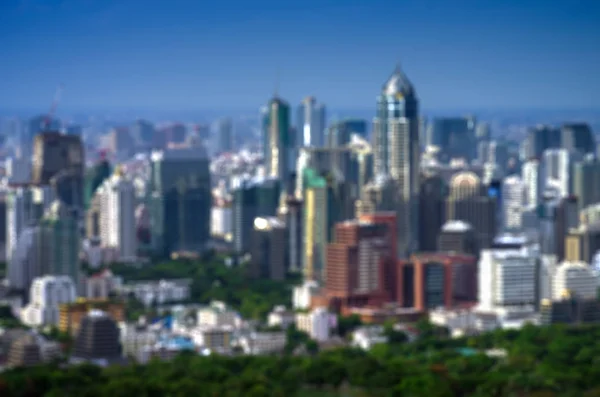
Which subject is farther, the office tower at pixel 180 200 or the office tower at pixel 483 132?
the office tower at pixel 180 200

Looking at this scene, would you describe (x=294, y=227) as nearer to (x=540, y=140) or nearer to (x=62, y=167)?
(x=62, y=167)

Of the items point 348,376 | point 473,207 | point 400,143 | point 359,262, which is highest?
point 400,143

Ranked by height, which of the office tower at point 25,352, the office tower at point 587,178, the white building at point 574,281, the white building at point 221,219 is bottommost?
the office tower at point 25,352

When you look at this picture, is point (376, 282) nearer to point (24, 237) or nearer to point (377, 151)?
point (24, 237)

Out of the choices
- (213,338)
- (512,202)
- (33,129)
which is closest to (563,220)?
(512,202)

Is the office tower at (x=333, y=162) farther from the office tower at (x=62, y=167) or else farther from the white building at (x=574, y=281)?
the white building at (x=574, y=281)

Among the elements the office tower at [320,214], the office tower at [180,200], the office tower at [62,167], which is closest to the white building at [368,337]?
the office tower at [320,214]

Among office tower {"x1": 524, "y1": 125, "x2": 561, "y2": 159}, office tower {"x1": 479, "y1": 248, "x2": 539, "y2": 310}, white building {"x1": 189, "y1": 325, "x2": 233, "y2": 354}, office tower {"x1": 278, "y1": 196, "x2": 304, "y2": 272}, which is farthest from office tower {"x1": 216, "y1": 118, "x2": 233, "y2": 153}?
white building {"x1": 189, "y1": 325, "x2": 233, "y2": 354}
